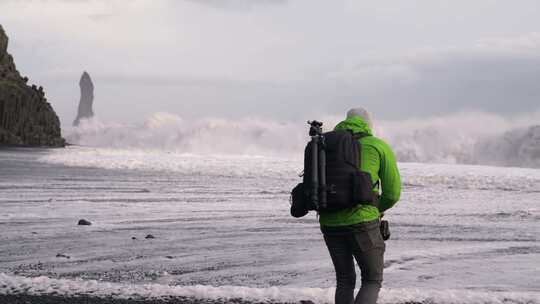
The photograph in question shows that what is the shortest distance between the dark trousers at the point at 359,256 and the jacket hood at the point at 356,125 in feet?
2.34

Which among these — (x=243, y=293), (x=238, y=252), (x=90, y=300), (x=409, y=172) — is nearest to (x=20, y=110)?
(x=409, y=172)

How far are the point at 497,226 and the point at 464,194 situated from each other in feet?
41.2

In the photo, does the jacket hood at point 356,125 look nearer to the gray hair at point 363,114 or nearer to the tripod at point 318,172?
the gray hair at point 363,114

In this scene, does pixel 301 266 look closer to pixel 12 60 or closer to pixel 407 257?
pixel 407 257

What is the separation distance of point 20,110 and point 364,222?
168949 millimetres

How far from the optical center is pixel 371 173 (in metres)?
4.82

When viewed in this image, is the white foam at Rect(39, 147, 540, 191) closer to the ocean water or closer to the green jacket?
the ocean water

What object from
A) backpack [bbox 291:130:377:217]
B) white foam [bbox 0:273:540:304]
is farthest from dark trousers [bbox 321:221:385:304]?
white foam [bbox 0:273:540:304]

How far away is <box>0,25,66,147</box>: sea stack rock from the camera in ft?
509

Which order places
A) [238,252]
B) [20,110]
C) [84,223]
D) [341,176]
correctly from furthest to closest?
[20,110], [84,223], [238,252], [341,176]

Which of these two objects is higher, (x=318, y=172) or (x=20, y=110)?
(x=20, y=110)

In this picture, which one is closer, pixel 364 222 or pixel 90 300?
pixel 364 222

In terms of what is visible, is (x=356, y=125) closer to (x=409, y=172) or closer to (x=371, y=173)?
(x=371, y=173)

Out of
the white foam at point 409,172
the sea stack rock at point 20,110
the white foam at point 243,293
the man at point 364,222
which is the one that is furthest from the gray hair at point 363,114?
the sea stack rock at point 20,110
